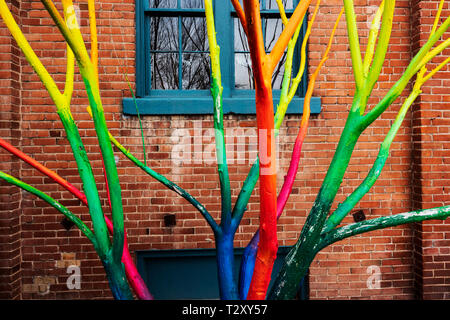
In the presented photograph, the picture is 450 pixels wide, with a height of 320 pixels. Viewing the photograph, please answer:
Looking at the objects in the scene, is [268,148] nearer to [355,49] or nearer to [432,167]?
[355,49]

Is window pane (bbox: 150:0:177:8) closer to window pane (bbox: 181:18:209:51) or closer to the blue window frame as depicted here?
window pane (bbox: 181:18:209:51)

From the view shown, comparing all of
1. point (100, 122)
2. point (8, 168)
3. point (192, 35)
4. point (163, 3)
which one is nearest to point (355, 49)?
point (100, 122)

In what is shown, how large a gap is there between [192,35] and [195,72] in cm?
39

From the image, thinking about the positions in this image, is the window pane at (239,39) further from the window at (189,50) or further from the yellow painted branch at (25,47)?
the yellow painted branch at (25,47)

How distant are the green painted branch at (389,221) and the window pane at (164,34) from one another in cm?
259

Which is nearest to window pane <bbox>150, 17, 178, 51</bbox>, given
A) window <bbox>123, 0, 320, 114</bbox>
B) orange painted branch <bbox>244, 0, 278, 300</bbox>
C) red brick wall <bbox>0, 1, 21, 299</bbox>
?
window <bbox>123, 0, 320, 114</bbox>

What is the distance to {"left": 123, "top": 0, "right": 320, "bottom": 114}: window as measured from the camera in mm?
2936

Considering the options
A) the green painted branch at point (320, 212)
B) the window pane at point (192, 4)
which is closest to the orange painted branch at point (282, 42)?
the green painted branch at point (320, 212)

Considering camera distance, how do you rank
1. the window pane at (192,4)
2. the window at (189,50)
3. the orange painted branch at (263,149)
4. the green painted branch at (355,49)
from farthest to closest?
the window pane at (192,4)
the window at (189,50)
the green painted branch at (355,49)
the orange painted branch at (263,149)

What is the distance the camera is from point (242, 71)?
122 inches

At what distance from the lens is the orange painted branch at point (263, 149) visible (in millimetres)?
855

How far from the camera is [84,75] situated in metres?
1.00

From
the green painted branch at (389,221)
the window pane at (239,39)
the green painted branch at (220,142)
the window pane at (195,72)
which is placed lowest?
the green painted branch at (389,221)

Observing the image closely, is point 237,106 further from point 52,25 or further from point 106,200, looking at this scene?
point 52,25
